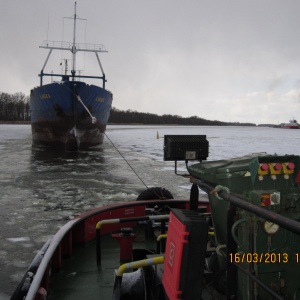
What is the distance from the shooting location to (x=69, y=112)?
1059 inches

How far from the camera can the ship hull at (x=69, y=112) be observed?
26.8 meters

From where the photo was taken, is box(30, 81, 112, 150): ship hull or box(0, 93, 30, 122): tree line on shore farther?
box(0, 93, 30, 122): tree line on shore

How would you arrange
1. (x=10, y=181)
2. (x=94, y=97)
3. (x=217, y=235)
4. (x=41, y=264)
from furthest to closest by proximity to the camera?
(x=94, y=97), (x=10, y=181), (x=41, y=264), (x=217, y=235)

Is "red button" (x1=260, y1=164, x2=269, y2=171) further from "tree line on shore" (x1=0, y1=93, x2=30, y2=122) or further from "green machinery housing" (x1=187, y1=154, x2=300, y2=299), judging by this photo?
"tree line on shore" (x1=0, y1=93, x2=30, y2=122)

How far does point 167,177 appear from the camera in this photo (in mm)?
16250

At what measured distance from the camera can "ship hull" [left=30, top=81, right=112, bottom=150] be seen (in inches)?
1055

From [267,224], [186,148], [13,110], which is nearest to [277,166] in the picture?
[267,224]

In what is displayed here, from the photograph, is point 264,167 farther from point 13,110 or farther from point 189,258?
point 13,110

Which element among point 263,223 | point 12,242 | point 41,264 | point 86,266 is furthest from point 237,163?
point 12,242

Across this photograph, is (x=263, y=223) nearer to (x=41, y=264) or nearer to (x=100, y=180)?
(x=41, y=264)

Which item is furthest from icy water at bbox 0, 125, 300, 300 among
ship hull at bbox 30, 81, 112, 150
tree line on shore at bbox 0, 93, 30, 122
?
tree line on shore at bbox 0, 93, 30, 122

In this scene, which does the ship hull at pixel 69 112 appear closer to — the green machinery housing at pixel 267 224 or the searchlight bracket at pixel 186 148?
A: the searchlight bracket at pixel 186 148

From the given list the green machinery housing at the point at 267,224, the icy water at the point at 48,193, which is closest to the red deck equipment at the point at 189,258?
the green machinery housing at the point at 267,224

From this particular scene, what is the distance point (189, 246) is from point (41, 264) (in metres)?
1.73
